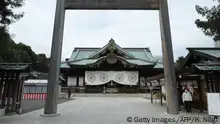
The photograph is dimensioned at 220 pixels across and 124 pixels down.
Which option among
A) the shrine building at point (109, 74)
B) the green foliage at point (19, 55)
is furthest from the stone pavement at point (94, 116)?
the shrine building at point (109, 74)

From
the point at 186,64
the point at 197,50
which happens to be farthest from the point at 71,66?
the point at 197,50

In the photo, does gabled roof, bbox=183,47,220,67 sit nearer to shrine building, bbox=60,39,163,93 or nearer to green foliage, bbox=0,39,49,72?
green foliage, bbox=0,39,49,72

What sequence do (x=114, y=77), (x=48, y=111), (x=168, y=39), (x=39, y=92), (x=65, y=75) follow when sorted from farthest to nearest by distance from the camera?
(x=65, y=75) → (x=114, y=77) → (x=39, y=92) → (x=168, y=39) → (x=48, y=111)

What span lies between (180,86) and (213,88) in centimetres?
323

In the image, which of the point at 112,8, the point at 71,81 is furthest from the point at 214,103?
the point at 71,81

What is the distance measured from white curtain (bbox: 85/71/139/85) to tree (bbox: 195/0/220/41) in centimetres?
1902

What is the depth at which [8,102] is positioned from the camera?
8930 millimetres

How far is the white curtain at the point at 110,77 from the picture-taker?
89.6 ft

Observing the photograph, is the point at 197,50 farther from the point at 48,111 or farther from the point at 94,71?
the point at 94,71

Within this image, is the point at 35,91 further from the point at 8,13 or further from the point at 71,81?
the point at 8,13

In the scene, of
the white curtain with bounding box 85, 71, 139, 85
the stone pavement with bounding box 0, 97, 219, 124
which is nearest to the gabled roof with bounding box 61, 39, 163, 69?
the white curtain with bounding box 85, 71, 139, 85

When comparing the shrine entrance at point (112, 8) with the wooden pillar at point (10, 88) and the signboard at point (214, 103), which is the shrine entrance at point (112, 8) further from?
the wooden pillar at point (10, 88)

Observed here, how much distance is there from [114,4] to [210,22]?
4.87 m

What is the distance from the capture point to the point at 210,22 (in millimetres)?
8203
